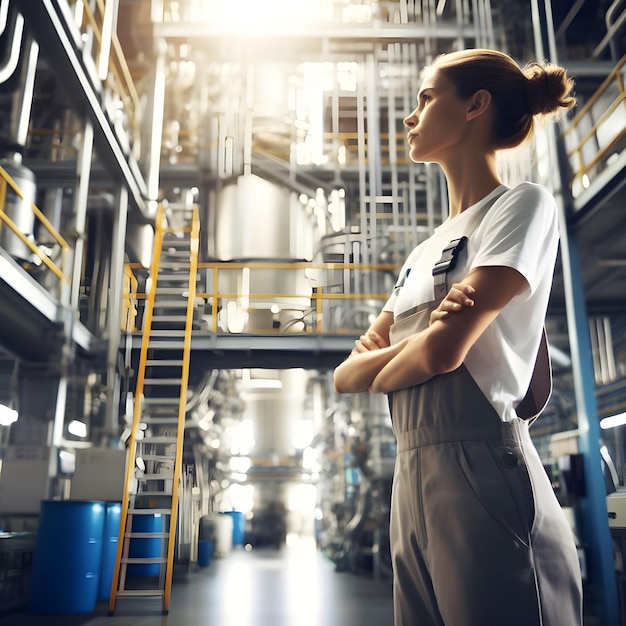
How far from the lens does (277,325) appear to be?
229 inches

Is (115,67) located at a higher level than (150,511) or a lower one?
higher

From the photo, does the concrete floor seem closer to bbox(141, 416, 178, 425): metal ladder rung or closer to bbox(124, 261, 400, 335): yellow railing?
bbox(141, 416, 178, 425): metal ladder rung

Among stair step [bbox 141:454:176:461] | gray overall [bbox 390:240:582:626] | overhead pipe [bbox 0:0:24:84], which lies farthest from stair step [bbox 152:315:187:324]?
gray overall [bbox 390:240:582:626]

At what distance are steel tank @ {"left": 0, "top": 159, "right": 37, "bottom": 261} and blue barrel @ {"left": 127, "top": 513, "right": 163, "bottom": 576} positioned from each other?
217 cm

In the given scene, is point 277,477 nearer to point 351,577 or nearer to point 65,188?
point 351,577

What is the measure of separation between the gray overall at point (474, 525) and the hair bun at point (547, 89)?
1.04 ft

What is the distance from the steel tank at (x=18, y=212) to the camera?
4285 mm

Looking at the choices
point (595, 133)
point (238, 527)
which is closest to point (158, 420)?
point (238, 527)

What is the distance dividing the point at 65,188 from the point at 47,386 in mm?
2396

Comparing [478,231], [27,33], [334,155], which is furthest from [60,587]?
[334,155]

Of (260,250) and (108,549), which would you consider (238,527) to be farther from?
(260,250)

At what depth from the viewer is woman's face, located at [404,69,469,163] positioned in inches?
34.4

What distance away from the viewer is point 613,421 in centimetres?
605

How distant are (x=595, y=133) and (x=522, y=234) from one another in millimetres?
4468
